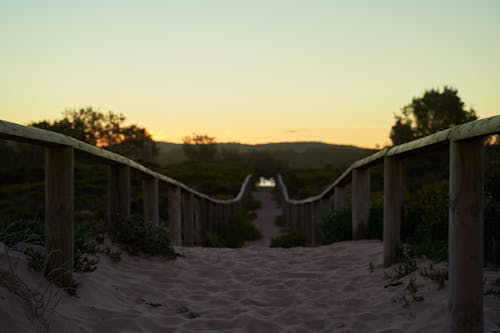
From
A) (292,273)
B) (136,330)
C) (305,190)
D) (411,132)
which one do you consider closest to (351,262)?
(292,273)

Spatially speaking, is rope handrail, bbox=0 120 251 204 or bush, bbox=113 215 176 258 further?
bush, bbox=113 215 176 258

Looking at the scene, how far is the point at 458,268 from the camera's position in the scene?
105 inches

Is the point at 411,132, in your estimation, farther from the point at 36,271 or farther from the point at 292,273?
the point at 36,271

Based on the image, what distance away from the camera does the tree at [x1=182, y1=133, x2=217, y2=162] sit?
56.7 meters

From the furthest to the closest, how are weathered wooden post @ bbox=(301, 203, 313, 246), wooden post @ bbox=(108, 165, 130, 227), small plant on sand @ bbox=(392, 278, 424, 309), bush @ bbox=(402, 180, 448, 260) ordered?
weathered wooden post @ bbox=(301, 203, 313, 246)
wooden post @ bbox=(108, 165, 130, 227)
bush @ bbox=(402, 180, 448, 260)
small plant on sand @ bbox=(392, 278, 424, 309)

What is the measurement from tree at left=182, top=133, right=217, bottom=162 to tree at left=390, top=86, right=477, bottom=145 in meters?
22.2

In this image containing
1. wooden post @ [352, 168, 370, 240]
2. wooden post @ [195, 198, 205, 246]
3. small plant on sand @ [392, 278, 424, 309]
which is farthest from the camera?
wooden post @ [195, 198, 205, 246]

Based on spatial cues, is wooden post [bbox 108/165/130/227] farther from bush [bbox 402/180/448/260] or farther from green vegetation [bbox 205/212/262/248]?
green vegetation [bbox 205/212/262/248]

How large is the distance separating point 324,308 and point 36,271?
2.02m

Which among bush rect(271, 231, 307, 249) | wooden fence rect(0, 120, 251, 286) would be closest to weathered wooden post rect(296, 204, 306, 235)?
bush rect(271, 231, 307, 249)

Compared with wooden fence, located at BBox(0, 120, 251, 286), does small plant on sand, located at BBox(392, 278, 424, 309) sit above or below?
below

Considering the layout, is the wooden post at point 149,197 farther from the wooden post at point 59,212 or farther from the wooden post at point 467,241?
the wooden post at point 467,241

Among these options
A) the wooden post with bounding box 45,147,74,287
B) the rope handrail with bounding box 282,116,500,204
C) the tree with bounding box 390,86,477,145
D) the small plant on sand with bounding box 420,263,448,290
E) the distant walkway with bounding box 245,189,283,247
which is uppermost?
the tree with bounding box 390,86,477,145

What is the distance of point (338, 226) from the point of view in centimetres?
788
